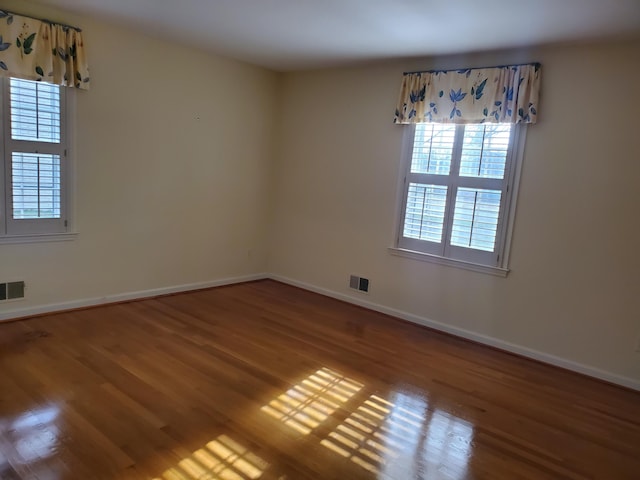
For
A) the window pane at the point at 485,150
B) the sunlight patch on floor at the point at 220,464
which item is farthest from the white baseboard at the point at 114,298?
the window pane at the point at 485,150

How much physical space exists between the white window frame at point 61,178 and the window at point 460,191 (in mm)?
2981

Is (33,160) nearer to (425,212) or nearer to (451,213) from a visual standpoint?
(425,212)

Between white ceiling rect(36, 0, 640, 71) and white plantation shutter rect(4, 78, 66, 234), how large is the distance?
722 mm

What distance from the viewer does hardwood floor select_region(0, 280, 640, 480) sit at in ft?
6.98

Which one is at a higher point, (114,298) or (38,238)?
(38,238)

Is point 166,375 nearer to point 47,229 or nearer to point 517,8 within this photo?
point 47,229

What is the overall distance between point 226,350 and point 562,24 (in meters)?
3.23

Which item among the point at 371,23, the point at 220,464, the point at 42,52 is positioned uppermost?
the point at 371,23

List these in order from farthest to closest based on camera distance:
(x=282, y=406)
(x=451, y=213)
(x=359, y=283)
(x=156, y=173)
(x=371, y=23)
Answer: (x=359, y=283) < (x=156, y=173) < (x=451, y=213) < (x=371, y=23) < (x=282, y=406)

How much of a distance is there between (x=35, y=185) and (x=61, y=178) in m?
0.20

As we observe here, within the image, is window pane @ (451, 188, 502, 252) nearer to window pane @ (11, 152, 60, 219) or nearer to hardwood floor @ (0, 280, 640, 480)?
hardwood floor @ (0, 280, 640, 480)

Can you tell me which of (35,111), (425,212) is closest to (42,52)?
(35,111)

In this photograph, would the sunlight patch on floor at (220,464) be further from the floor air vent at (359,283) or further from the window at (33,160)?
the floor air vent at (359,283)

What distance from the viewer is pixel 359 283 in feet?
15.7
